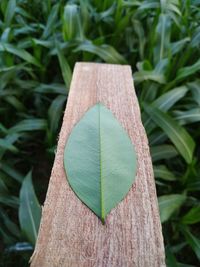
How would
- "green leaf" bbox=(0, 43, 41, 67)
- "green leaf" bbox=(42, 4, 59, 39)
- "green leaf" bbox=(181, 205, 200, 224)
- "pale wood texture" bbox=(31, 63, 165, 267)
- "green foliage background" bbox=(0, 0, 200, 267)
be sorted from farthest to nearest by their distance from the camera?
"green leaf" bbox=(42, 4, 59, 39)
"green leaf" bbox=(0, 43, 41, 67)
"green foliage background" bbox=(0, 0, 200, 267)
"green leaf" bbox=(181, 205, 200, 224)
"pale wood texture" bbox=(31, 63, 165, 267)

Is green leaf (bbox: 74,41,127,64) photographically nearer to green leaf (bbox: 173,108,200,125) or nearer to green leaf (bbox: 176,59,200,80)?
green leaf (bbox: 176,59,200,80)

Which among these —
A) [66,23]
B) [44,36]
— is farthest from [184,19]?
[44,36]

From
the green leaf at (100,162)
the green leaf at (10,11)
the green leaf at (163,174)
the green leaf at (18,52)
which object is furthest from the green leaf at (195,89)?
the green leaf at (10,11)

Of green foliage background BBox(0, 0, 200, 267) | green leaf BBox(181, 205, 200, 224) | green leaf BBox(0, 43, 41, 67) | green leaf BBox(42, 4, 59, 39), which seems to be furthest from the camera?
green leaf BBox(42, 4, 59, 39)

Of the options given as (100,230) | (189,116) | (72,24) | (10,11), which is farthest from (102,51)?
(100,230)

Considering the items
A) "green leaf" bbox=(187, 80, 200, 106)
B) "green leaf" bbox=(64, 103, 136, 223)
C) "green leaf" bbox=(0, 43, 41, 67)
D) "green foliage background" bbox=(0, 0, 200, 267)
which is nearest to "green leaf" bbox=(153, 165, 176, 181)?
"green foliage background" bbox=(0, 0, 200, 267)

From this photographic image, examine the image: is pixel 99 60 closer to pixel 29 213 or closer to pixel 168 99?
pixel 168 99

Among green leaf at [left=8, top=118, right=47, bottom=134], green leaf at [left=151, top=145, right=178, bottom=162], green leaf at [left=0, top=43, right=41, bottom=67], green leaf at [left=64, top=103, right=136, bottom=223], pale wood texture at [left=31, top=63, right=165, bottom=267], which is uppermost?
green leaf at [left=64, top=103, right=136, bottom=223]

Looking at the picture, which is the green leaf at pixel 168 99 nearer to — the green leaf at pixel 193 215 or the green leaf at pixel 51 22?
the green leaf at pixel 193 215
